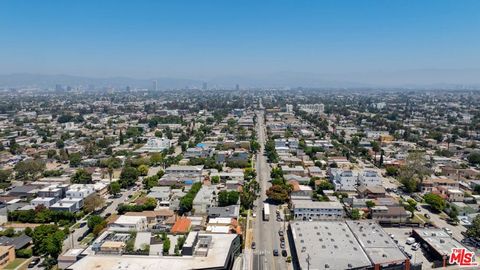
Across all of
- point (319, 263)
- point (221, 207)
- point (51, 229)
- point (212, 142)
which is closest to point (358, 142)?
point (212, 142)

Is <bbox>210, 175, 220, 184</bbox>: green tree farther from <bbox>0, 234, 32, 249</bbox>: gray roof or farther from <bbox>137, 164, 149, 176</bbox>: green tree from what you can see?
<bbox>0, 234, 32, 249</bbox>: gray roof

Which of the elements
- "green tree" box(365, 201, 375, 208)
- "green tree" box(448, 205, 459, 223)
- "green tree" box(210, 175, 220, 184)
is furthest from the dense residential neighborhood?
"green tree" box(210, 175, 220, 184)

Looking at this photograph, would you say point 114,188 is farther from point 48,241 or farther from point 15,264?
point 15,264

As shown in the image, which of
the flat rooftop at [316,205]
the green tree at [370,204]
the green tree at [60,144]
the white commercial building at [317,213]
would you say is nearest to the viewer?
the white commercial building at [317,213]

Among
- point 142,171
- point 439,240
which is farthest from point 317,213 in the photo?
point 142,171

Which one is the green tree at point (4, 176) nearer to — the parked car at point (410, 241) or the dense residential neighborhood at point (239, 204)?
the dense residential neighborhood at point (239, 204)

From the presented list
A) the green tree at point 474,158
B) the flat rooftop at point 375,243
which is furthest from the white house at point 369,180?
the green tree at point 474,158

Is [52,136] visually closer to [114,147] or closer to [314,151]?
[114,147]
